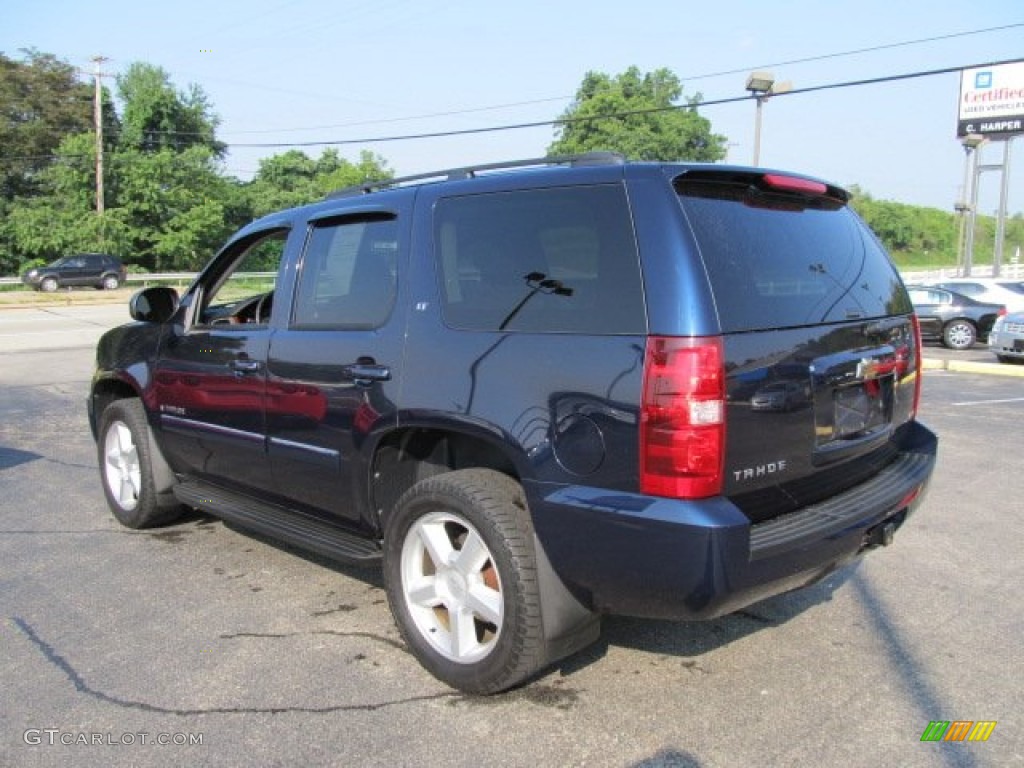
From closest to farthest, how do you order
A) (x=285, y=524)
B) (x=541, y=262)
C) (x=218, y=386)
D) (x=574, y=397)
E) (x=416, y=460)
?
(x=574, y=397), (x=541, y=262), (x=416, y=460), (x=285, y=524), (x=218, y=386)

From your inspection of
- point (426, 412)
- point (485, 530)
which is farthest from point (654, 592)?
point (426, 412)

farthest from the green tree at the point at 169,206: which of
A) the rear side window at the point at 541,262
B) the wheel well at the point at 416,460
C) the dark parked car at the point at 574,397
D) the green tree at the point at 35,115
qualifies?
the rear side window at the point at 541,262

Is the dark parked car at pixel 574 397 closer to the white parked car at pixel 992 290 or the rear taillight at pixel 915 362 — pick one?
the rear taillight at pixel 915 362

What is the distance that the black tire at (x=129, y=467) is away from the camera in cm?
507

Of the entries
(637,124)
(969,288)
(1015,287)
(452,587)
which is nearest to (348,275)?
(452,587)

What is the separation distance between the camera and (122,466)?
536 cm

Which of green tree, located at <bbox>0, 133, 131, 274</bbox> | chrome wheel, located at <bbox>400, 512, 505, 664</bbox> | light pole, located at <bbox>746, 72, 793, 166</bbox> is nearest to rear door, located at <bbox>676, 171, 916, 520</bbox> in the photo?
chrome wheel, located at <bbox>400, 512, 505, 664</bbox>

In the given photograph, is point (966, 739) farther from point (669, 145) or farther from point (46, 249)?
point (669, 145)

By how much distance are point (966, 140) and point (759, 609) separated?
3629 cm

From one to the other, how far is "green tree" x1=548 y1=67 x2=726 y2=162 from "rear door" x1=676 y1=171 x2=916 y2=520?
57947 mm

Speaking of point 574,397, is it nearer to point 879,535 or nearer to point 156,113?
point 879,535

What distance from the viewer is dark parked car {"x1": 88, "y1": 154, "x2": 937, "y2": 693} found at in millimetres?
2725

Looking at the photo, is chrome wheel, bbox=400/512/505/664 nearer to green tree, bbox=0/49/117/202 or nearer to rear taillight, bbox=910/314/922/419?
rear taillight, bbox=910/314/922/419

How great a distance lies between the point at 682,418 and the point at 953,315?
17.8 metres
